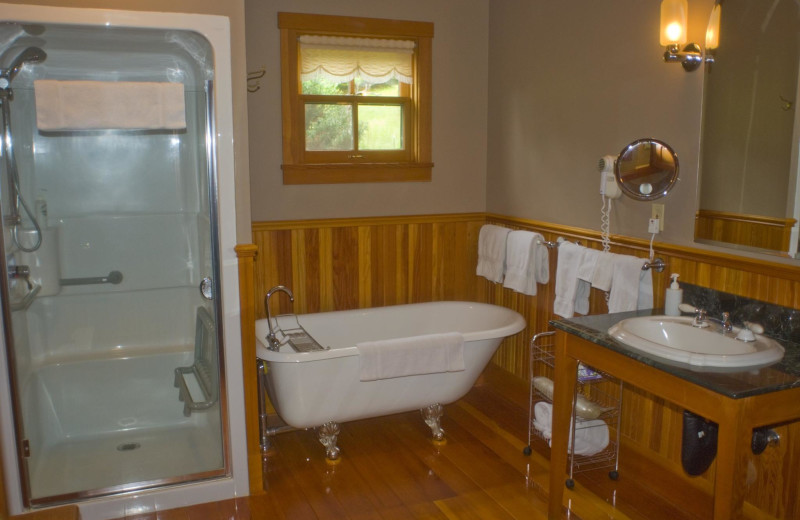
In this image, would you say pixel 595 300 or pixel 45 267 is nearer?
pixel 45 267

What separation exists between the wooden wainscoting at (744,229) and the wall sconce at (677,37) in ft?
1.92

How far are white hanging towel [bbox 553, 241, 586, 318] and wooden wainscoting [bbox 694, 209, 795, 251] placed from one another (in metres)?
0.62

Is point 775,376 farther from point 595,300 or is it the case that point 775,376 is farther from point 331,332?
point 331,332

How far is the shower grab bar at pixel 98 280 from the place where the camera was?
2.93m

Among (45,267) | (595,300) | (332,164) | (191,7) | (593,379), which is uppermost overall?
(191,7)

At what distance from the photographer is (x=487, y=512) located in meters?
2.81

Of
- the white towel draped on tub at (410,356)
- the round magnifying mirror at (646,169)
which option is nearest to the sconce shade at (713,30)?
the round magnifying mirror at (646,169)

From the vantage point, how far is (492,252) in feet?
13.1

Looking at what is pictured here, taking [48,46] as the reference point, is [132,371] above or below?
below

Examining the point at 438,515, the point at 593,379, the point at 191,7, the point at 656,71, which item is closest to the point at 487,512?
the point at 438,515

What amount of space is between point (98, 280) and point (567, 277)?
2.11 m

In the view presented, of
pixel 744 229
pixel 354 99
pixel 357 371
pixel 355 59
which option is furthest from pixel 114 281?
pixel 744 229

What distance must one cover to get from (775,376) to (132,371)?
97.2 inches

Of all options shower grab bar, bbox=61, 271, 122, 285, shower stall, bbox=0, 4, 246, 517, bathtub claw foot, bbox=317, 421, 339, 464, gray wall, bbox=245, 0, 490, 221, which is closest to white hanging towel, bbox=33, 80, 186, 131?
shower stall, bbox=0, 4, 246, 517
